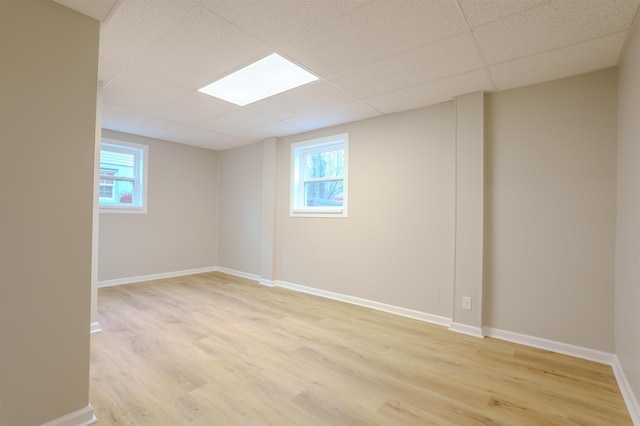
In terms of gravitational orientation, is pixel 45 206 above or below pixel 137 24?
below

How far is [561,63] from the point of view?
233cm

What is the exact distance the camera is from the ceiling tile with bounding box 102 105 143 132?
3.70 m

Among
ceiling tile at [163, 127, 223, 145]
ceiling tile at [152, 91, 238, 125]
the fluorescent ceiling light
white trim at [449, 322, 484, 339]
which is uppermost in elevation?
the fluorescent ceiling light

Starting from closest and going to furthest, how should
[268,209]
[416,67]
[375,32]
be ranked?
[375,32] → [416,67] → [268,209]

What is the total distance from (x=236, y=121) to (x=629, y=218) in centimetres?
411

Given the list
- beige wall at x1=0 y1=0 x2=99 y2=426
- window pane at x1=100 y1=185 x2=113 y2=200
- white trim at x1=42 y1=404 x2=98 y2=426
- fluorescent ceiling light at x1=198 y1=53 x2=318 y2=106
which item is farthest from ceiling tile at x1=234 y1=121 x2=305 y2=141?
white trim at x1=42 y1=404 x2=98 y2=426

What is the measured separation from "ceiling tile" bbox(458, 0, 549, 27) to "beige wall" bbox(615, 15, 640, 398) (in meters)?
0.73

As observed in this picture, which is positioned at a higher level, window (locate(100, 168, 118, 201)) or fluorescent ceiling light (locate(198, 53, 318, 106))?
fluorescent ceiling light (locate(198, 53, 318, 106))

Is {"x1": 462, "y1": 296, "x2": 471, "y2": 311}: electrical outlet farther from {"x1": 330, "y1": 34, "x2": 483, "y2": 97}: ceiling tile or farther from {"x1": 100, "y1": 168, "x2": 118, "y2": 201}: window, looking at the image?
{"x1": 100, "y1": 168, "x2": 118, "y2": 201}: window

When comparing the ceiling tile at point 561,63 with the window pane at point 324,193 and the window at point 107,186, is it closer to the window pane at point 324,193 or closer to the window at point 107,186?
the window pane at point 324,193

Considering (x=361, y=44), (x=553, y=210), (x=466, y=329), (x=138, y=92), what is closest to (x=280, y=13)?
(x=361, y=44)

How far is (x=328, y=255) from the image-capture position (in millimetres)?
4227

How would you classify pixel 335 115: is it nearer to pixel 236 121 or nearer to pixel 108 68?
pixel 236 121

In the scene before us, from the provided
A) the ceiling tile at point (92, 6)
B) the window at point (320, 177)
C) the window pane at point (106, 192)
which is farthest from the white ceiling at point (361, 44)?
the window pane at point (106, 192)
